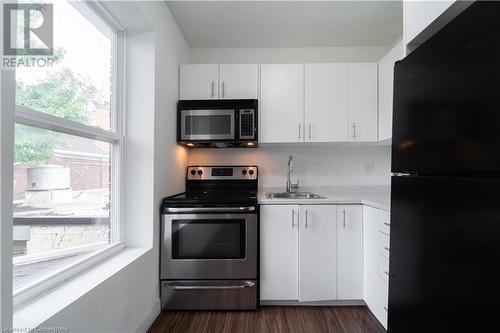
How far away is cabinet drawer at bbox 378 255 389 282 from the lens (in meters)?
1.61

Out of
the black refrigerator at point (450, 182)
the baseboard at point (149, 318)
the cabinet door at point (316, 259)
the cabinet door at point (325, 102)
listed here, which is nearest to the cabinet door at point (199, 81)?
the cabinet door at point (325, 102)

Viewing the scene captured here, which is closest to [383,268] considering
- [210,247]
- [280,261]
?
[280,261]

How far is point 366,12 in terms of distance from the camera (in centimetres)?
208

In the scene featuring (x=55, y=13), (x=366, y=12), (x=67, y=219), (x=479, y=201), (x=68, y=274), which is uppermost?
(x=366, y=12)

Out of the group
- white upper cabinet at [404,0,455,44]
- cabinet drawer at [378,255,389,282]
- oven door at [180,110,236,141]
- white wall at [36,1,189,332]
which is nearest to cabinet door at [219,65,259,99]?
oven door at [180,110,236,141]

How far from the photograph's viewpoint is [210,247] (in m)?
1.92

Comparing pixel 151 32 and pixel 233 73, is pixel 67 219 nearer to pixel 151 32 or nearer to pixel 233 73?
pixel 151 32

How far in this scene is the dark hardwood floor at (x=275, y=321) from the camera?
172 cm

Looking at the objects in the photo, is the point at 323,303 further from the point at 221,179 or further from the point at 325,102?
the point at 325,102

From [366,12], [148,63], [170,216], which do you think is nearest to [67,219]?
[170,216]

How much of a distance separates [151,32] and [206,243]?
5.36ft

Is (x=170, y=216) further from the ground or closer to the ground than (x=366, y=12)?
closer to the ground

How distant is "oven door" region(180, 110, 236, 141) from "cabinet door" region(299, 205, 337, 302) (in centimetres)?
98

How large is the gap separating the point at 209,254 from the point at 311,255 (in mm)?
831
